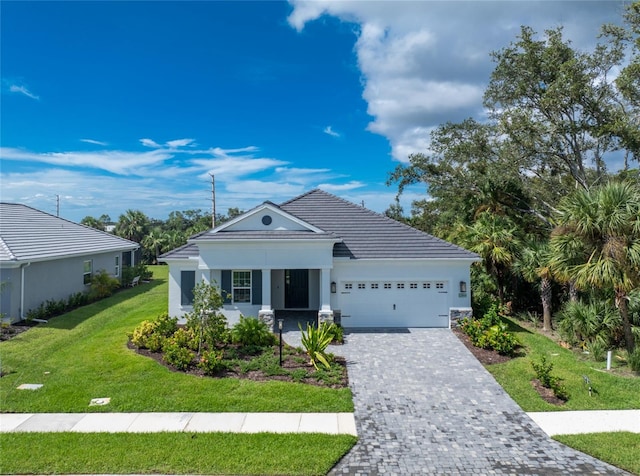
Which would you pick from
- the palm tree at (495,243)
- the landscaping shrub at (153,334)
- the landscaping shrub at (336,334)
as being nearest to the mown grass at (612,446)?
the landscaping shrub at (336,334)

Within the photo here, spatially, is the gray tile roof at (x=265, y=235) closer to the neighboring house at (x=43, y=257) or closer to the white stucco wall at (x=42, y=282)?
the neighboring house at (x=43, y=257)

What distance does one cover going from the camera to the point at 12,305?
16.1 m

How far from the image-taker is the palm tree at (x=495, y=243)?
708 inches

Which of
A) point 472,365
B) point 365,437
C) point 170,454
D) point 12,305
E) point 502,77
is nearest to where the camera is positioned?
point 170,454

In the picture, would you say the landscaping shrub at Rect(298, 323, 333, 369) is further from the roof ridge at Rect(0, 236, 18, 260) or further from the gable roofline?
the roof ridge at Rect(0, 236, 18, 260)

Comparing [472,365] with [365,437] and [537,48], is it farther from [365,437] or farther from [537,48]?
[537,48]

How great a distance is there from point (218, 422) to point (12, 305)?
515 inches

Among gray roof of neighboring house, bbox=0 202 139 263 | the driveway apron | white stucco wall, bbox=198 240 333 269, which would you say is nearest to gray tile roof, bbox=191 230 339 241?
white stucco wall, bbox=198 240 333 269

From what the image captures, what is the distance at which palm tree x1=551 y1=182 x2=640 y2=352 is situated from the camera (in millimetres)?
11375

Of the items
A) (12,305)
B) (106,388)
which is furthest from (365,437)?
(12,305)

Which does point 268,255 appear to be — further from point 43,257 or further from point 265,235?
point 43,257

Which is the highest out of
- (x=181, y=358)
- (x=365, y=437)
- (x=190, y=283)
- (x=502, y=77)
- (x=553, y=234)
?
(x=502, y=77)

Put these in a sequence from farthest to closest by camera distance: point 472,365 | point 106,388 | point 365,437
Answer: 1. point 472,365
2. point 106,388
3. point 365,437

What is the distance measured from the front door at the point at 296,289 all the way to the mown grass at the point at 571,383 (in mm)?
9296
